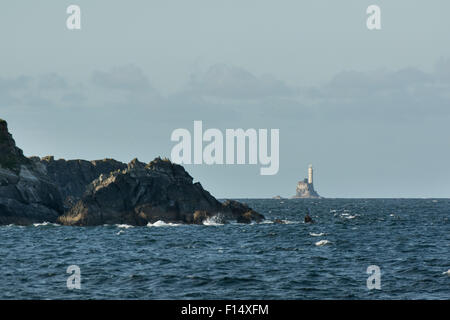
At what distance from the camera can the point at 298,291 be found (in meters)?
37.3

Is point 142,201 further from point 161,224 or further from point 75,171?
point 75,171

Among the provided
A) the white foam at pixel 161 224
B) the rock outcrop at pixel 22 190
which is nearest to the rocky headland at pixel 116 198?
the rock outcrop at pixel 22 190

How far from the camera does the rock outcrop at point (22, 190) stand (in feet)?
321

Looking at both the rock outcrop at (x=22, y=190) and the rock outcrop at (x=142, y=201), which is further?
the rock outcrop at (x=142, y=201)

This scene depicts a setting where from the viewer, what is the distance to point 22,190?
99.9m

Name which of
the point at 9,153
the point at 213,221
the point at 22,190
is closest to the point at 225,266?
the point at 213,221

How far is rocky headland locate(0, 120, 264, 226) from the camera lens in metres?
98.7

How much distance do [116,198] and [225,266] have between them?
54888 mm

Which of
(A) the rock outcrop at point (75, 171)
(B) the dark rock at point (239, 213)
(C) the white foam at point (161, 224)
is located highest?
(A) the rock outcrop at point (75, 171)

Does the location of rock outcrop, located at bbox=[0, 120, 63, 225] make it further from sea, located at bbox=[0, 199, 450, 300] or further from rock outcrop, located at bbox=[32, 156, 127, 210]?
rock outcrop, located at bbox=[32, 156, 127, 210]

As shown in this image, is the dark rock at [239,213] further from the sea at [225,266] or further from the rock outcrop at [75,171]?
the rock outcrop at [75,171]

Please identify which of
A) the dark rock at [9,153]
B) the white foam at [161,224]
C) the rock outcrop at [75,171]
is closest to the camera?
the white foam at [161,224]
